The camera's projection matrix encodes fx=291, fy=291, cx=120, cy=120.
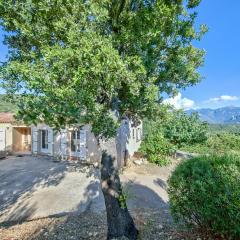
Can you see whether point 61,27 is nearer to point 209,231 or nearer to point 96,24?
point 96,24

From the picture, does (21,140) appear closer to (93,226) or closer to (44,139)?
(44,139)

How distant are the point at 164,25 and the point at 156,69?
1.35m

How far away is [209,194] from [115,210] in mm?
3344

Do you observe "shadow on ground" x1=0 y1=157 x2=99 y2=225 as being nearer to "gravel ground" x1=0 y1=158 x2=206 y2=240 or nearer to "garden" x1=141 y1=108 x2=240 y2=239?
"gravel ground" x1=0 y1=158 x2=206 y2=240

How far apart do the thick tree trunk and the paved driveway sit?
470 cm

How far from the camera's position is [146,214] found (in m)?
10.9

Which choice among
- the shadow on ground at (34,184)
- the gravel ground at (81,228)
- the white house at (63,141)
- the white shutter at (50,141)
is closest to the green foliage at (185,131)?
the white house at (63,141)

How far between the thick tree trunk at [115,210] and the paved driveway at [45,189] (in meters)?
4.70

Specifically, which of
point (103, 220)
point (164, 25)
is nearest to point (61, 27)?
point (164, 25)

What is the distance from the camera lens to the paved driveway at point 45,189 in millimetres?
12836

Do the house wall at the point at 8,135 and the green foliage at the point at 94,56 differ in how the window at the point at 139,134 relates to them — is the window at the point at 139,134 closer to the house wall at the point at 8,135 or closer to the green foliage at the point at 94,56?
the house wall at the point at 8,135

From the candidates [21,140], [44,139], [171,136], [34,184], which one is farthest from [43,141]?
[171,136]

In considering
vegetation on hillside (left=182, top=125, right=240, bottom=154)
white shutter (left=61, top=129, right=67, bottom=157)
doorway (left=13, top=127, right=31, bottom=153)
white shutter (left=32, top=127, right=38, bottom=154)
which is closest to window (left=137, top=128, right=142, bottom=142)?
vegetation on hillside (left=182, top=125, right=240, bottom=154)

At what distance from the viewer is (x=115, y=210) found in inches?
314
